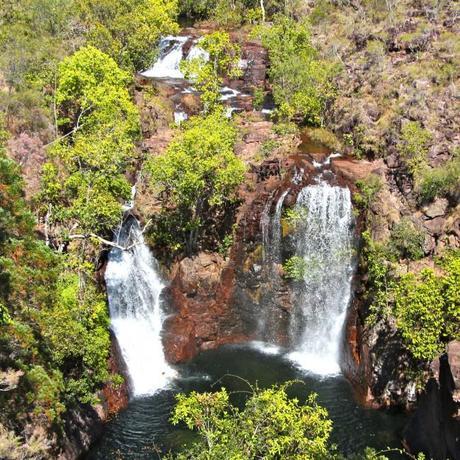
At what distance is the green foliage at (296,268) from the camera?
39531 mm

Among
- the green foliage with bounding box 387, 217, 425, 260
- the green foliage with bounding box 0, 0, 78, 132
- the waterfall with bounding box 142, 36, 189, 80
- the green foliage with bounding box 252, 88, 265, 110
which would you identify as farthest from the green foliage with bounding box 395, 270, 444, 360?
the waterfall with bounding box 142, 36, 189, 80

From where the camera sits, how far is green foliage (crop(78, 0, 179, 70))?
55.4 m

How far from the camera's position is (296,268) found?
3959 centimetres

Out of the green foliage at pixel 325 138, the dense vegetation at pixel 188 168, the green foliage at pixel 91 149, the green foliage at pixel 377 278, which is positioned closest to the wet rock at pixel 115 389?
the dense vegetation at pixel 188 168

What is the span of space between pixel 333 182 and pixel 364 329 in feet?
38.3

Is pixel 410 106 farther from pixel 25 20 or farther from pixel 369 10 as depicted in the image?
pixel 25 20

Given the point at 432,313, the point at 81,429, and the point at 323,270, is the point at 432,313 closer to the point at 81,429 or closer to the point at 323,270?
the point at 323,270

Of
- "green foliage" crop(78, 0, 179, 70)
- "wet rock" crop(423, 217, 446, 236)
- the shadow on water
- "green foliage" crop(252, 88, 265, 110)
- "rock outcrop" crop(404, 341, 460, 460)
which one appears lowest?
the shadow on water

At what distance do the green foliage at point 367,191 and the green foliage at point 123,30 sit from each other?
96.6 feet

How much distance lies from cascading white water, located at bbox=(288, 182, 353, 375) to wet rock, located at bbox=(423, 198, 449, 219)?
5.53 meters

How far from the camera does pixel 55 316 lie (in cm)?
2684

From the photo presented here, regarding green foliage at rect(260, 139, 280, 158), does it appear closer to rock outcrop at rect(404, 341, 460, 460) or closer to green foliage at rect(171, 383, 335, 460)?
rock outcrop at rect(404, 341, 460, 460)

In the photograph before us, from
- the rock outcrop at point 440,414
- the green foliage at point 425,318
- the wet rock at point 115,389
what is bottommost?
the wet rock at point 115,389

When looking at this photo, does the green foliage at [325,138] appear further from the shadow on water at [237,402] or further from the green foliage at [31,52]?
the green foliage at [31,52]
